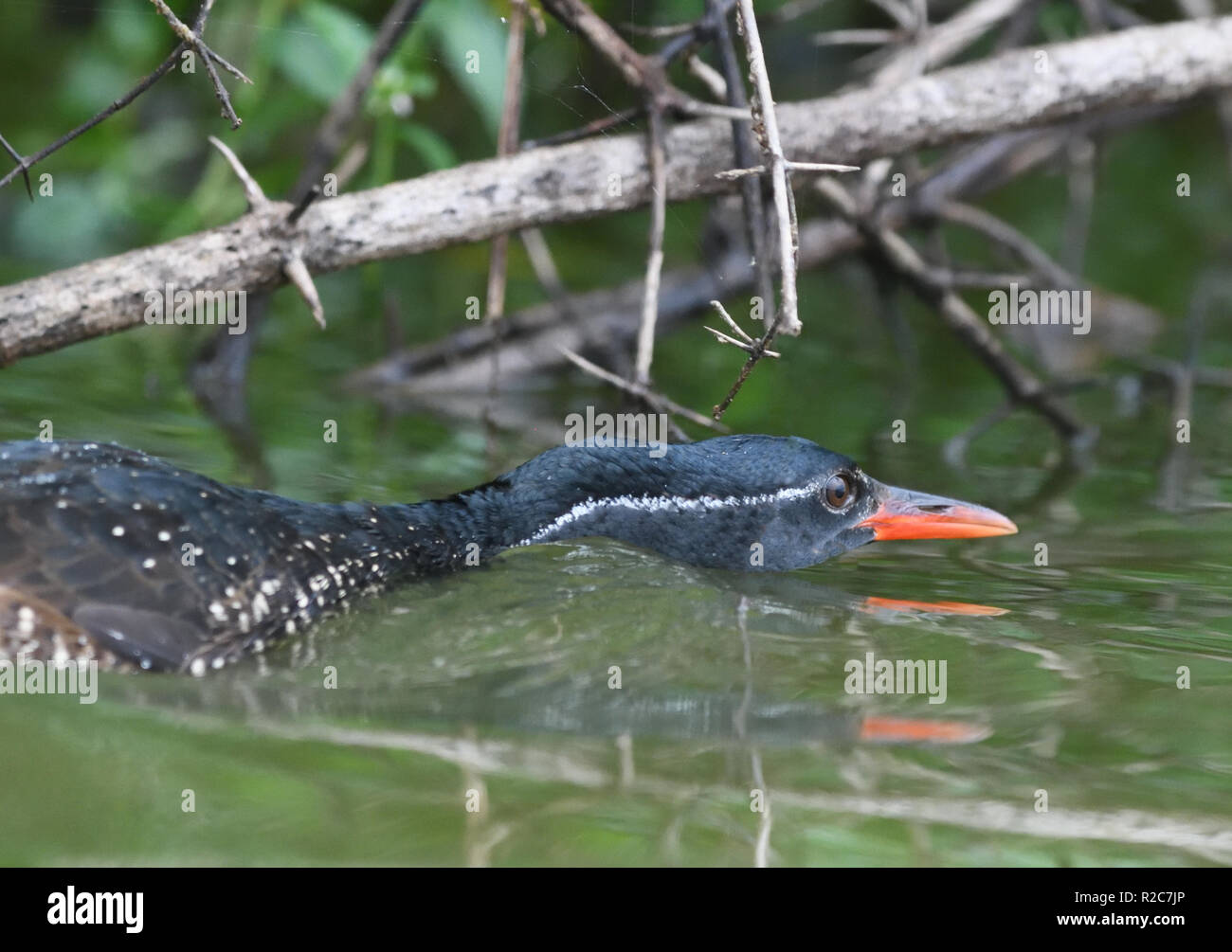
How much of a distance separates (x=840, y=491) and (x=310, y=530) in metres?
2.20

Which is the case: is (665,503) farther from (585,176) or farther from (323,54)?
(323,54)

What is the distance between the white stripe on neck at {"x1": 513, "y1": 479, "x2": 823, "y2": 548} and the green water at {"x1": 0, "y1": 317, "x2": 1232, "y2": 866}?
0.11 meters

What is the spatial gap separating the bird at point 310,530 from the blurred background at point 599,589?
17 centimetres

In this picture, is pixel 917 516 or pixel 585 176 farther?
pixel 585 176

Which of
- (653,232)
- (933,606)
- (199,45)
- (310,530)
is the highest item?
(199,45)

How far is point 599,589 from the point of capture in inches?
218

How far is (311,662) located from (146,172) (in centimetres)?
708

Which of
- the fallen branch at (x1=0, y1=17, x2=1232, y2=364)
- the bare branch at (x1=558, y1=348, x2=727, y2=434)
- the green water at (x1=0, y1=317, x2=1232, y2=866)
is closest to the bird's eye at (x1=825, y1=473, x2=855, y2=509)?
the green water at (x1=0, y1=317, x2=1232, y2=866)

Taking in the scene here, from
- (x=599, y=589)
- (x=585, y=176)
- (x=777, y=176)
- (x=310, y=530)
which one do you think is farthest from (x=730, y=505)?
(x=777, y=176)

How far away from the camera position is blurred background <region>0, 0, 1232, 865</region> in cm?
370

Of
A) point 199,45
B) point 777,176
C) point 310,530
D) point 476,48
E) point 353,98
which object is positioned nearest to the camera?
point 777,176

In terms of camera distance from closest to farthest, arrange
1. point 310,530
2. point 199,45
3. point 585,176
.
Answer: point 199,45, point 310,530, point 585,176

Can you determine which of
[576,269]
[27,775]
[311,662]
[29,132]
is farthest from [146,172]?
[27,775]

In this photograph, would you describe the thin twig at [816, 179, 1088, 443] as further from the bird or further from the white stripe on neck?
the white stripe on neck
